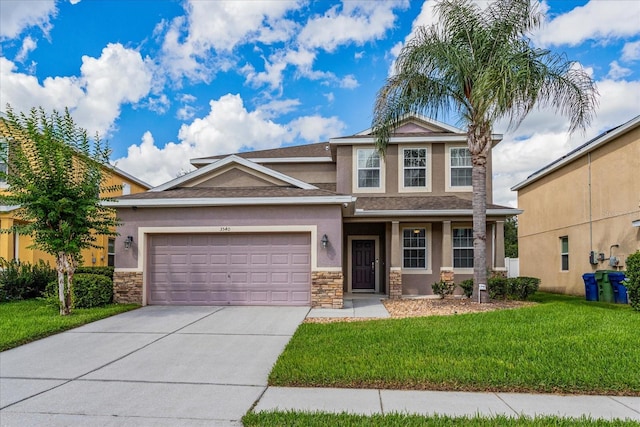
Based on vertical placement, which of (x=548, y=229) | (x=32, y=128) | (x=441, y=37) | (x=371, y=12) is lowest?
(x=548, y=229)

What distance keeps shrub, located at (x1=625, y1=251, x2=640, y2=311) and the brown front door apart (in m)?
7.87

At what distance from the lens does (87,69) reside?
15.4 m

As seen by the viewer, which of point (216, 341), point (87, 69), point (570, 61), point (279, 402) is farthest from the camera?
point (87, 69)

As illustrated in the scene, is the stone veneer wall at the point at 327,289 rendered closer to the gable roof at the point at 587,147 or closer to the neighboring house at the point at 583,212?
the neighboring house at the point at 583,212

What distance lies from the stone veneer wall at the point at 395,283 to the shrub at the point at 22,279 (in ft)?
34.8

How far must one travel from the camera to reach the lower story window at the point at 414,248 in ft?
47.8

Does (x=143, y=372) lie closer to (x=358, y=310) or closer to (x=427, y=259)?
(x=358, y=310)

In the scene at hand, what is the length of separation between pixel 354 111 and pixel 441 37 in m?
5.46

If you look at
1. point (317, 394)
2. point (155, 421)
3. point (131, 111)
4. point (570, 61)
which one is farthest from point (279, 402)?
point (131, 111)

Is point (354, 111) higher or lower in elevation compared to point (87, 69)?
lower

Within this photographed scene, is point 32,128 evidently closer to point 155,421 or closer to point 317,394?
point 155,421

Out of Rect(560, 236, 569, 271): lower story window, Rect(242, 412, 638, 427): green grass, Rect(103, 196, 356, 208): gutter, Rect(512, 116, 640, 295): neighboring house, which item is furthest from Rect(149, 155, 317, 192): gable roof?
Rect(560, 236, 569, 271): lower story window

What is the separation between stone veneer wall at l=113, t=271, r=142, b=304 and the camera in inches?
447

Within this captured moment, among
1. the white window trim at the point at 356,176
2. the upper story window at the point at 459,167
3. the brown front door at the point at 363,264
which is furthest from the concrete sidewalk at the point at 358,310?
the upper story window at the point at 459,167
